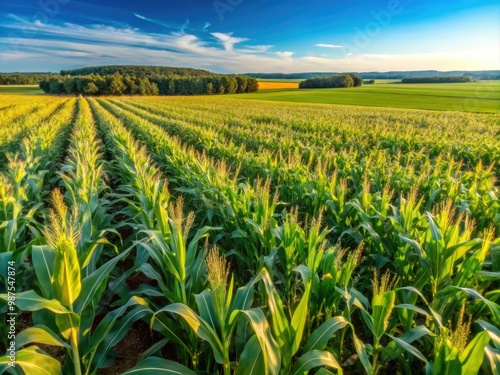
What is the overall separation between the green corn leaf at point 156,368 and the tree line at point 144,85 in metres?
91.7

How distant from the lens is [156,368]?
6.43ft

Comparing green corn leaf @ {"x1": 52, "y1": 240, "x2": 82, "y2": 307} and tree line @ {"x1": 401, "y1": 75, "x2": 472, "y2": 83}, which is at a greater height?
tree line @ {"x1": 401, "y1": 75, "x2": 472, "y2": 83}

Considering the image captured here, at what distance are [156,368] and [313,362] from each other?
965 mm

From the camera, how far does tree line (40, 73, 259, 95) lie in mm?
83312

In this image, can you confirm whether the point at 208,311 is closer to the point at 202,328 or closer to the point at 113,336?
the point at 202,328

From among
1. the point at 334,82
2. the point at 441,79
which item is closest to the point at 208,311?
the point at 334,82

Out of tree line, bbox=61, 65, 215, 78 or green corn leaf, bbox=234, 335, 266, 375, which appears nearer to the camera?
green corn leaf, bbox=234, 335, 266, 375

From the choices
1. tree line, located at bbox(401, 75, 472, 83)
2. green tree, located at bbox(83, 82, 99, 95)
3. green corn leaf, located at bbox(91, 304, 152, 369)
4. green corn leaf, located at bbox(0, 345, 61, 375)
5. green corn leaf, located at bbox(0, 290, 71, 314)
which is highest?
tree line, located at bbox(401, 75, 472, 83)

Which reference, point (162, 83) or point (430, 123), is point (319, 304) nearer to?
point (430, 123)

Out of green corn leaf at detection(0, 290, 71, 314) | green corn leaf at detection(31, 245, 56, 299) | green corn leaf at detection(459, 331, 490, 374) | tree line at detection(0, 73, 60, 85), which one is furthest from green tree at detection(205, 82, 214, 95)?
green corn leaf at detection(459, 331, 490, 374)

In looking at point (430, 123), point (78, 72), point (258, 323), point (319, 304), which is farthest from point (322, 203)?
point (78, 72)

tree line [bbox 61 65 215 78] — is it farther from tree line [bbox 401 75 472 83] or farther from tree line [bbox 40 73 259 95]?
tree line [bbox 401 75 472 83]

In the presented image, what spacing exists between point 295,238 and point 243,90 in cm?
9447

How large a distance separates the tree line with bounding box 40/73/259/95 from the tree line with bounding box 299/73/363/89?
1595 centimetres
